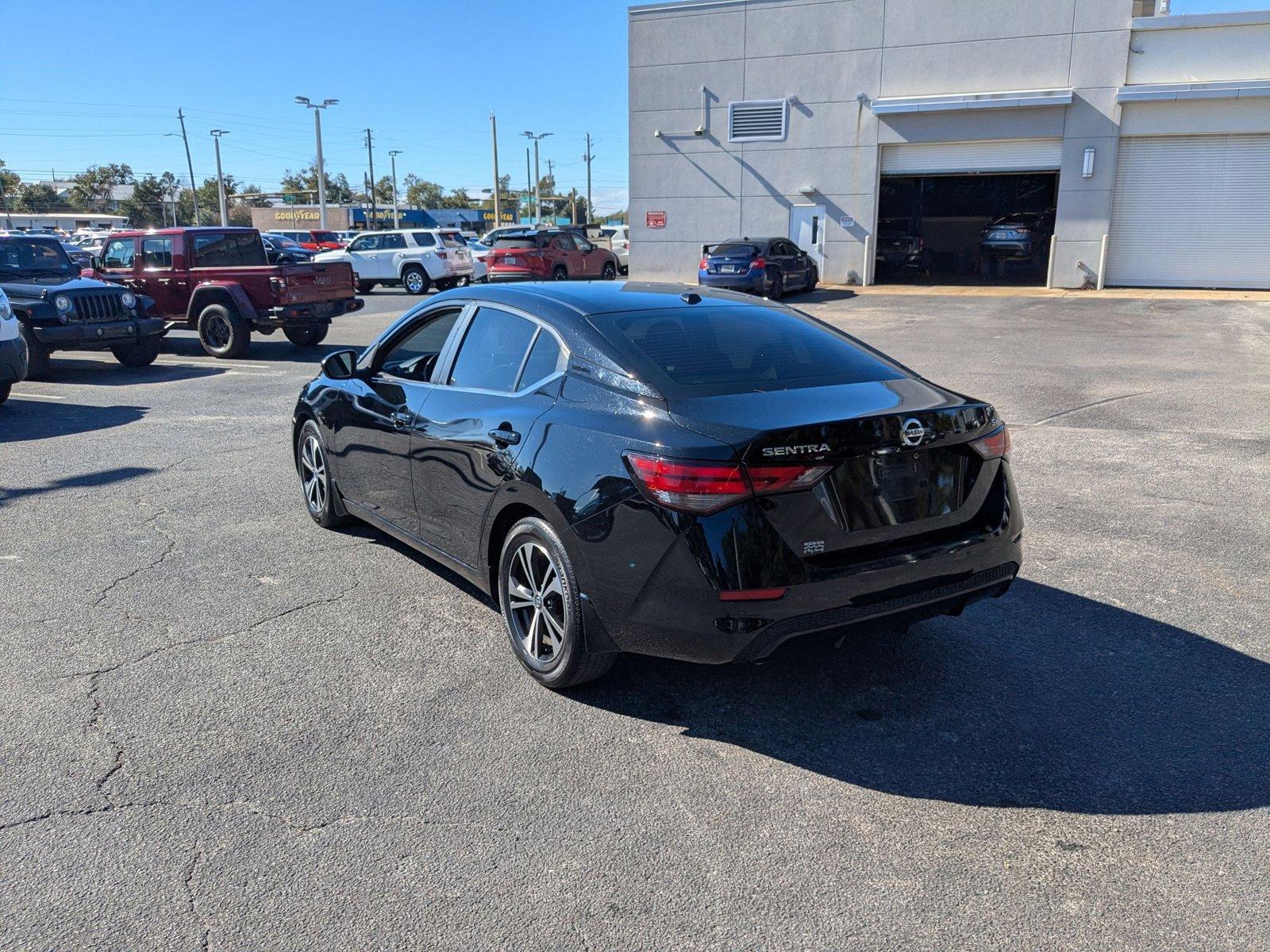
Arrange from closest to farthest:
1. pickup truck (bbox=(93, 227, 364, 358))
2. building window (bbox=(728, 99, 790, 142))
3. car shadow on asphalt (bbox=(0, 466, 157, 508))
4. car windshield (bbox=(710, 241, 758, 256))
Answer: car shadow on asphalt (bbox=(0, 466, 157, 508))
pickup truck (bbox=(93, 227, 364, 358))
car windshield (bbox=(710, 241, 758, 256))
building window (bbox=(728, 99, 790, 142))

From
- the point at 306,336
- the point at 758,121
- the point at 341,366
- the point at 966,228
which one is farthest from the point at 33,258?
the point at 966,228

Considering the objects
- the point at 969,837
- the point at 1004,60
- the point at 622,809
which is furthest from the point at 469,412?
the point at 1004,60

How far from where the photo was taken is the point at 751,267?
76.1ft

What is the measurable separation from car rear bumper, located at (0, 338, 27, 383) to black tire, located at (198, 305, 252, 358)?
15.6 feet

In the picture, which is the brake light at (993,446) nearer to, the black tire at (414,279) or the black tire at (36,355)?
the black tire at (36,355)

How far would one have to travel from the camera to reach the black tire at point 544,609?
3826 mm

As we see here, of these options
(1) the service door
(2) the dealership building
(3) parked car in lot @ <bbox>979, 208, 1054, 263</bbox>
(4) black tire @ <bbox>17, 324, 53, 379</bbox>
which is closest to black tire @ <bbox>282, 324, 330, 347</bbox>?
(4) black tire @ <bbox>17, 324, 53, 379</bbox>

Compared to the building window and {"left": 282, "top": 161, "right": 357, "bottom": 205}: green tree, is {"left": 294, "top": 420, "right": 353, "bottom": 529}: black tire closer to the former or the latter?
the building window

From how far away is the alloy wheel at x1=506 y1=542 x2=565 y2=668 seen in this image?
13.1ft

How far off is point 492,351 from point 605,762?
2013 millimetres

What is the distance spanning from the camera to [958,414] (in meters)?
3.80

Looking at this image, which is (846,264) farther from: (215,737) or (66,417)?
(215,737)

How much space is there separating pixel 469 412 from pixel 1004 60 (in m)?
25.9

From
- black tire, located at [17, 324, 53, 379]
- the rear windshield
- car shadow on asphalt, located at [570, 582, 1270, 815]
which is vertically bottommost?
car shadow on asphalt, located at [570, 582, 1270, 815]
